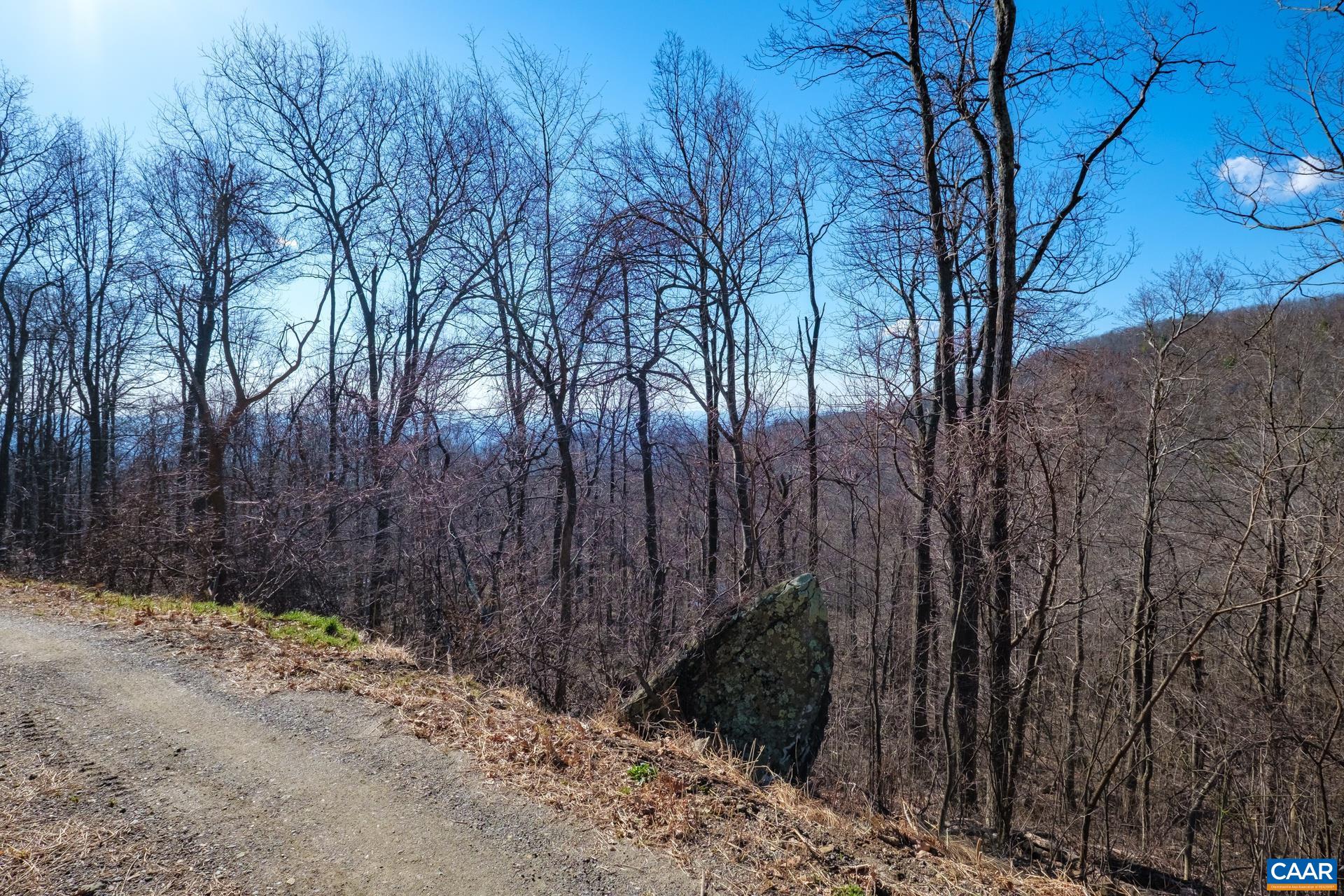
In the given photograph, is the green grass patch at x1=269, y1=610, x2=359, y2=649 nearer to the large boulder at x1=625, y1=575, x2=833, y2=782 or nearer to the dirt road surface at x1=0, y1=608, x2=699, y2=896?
the dirt road surface at x1=0, y1=608, x2=699, y2=896

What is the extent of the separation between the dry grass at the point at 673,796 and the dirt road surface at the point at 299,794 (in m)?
0.20

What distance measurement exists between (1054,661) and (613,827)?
10.3m

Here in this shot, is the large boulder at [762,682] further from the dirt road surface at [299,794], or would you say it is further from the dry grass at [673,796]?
the dirt road surface at [299,794]

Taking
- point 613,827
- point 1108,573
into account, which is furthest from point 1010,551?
point 1108,573

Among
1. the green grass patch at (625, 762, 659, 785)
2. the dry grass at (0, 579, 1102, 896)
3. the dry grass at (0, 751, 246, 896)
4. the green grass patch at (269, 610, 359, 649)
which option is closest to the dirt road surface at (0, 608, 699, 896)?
the dry grass at (0, 751, 246, 896)

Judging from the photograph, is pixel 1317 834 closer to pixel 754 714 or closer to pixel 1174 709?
pixel 1174 709

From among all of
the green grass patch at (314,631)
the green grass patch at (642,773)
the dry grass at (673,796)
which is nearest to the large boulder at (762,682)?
the dry grass at (673,796)

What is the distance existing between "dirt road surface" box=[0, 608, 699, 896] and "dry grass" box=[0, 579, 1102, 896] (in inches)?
8.1

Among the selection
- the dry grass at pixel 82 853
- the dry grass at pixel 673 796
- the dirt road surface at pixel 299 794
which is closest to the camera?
the dry grass at pixel 82 853

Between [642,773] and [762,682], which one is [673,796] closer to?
[642,773]

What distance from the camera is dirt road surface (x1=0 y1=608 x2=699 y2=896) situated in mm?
3219

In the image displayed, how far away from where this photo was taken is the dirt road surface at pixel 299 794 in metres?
3.22

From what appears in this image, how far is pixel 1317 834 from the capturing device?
25.3ft

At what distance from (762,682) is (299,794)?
410cm
